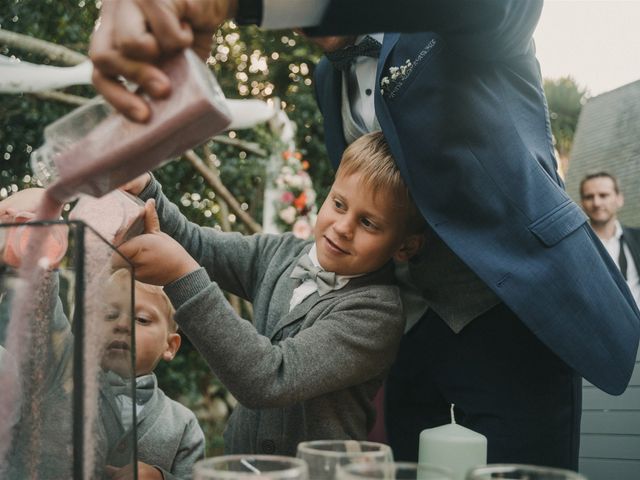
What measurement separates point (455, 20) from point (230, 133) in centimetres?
426

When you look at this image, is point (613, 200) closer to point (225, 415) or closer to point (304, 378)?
point (225, 415)

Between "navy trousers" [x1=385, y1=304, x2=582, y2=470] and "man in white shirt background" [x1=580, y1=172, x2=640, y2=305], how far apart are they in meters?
3.21

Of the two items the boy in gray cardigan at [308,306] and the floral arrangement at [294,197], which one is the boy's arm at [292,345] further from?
the floral arrangement at [294,197]

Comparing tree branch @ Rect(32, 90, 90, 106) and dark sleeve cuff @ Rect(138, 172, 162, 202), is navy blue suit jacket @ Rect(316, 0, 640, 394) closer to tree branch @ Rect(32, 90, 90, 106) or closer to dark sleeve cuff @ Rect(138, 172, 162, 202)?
dark sleeve cuff @ Rect(138, 172, 162, 202)

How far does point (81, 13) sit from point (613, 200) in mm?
3442

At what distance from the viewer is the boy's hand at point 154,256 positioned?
1.03 meters

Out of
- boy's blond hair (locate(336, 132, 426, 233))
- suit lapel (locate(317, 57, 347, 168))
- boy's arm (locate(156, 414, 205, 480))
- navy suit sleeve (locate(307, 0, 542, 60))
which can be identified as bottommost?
boy's arm (locate(156, 414, 205, 480))

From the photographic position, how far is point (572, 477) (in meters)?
0.61

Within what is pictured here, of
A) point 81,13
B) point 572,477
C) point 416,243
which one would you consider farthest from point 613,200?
point 572,477

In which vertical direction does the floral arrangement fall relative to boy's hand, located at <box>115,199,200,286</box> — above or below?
above

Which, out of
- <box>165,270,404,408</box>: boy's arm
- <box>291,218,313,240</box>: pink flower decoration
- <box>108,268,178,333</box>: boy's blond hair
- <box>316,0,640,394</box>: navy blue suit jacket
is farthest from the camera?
<box>291,218,313,240</box>: pink flower decoration

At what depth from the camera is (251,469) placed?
650 mm

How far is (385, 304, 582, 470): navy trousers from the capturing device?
1.40m

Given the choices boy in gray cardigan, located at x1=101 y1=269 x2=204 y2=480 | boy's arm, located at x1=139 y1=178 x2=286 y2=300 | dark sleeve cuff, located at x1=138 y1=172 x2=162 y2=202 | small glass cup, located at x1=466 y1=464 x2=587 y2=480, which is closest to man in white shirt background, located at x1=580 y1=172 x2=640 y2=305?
boy's arm, located at x1=139 y1=178 x2=286 y2=300
